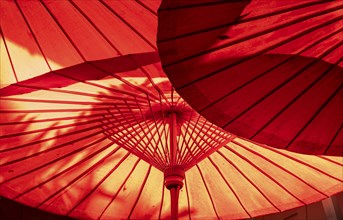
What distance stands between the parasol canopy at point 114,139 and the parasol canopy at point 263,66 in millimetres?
439

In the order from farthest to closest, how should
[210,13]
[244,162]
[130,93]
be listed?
[244,162] → [130,93] → [210,13]

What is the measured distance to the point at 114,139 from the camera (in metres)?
2.72

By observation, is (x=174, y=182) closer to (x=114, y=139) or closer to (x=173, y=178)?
(x=173, y=178)

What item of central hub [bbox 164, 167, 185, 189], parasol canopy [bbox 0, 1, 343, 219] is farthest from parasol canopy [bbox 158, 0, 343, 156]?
central hub [bbox 164, 167, 185, 189]

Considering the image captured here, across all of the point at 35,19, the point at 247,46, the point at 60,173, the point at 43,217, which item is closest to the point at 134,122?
the point at 60,173

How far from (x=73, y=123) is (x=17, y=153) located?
0.30 meters

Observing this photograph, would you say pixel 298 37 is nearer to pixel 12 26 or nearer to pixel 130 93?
pixel 130 93

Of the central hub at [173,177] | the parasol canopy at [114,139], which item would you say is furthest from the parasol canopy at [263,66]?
the central hub at [173,177]

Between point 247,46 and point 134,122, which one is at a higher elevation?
point 134,122

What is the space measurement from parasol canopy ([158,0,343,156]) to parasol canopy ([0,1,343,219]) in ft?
1.44

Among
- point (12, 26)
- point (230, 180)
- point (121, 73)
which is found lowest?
point (230, 180)

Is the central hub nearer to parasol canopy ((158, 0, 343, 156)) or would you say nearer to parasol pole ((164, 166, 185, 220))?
parasol pole ((164, 166, 185, 220))

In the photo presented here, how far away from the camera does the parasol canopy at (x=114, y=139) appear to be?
2285 mm

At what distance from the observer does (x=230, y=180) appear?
118 inches
